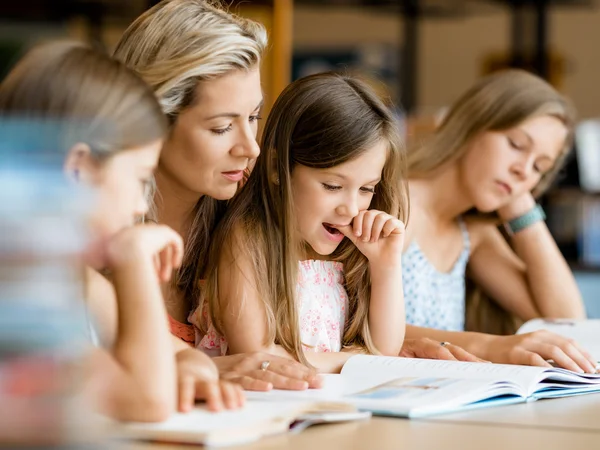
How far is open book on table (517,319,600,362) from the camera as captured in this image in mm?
1743

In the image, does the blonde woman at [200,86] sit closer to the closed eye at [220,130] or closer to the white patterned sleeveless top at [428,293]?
the closed eye at [220,130]

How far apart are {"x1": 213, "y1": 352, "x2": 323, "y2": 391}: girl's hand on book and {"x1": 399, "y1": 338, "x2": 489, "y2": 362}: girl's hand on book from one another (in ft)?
1.15

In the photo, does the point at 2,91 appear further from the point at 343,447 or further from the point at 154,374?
the point at 343,447

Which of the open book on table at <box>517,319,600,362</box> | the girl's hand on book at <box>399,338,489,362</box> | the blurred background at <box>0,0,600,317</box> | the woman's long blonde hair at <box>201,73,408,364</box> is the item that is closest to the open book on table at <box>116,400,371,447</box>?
the woman's long blonde hair at <box>201,73,408,364</box>

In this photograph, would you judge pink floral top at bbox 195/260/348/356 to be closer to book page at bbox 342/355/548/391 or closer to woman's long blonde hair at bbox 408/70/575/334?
book page at bbox 342/355/548/391

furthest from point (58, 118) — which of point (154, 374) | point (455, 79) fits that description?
point (455, 79)

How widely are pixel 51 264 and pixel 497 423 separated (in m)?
0.62

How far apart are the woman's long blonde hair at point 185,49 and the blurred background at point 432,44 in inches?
89.7

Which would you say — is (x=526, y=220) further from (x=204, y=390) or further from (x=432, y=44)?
(x=432, y=44)

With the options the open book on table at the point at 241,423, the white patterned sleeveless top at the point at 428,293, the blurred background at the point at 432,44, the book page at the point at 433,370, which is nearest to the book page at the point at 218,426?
the open book on table at the point at 241,423

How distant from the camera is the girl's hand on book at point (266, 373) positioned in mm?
1215

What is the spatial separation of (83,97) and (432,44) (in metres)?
7.39

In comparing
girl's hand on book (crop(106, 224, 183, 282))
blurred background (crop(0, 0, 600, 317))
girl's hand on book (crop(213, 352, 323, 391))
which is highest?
blurred background (crop(0, 0, 600, 317))

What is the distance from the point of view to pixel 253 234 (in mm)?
1533
